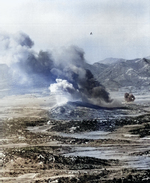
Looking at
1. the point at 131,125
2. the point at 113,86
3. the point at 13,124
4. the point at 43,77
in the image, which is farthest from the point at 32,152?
the point at 113,86

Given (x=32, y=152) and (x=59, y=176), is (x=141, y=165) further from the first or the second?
(x=32, y=152)

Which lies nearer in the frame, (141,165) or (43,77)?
(141,165)

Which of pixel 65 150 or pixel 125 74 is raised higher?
pixel 125 74

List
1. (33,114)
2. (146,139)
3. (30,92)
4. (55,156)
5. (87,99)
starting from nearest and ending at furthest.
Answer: (55,156), (146,139), (33,114), (87,99), (30,92)

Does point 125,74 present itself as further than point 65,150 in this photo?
Yes

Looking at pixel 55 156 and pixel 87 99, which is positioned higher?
pixel 87 99
